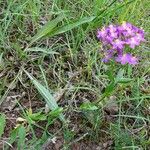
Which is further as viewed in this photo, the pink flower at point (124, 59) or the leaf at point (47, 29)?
the leaf at point (47, 29)

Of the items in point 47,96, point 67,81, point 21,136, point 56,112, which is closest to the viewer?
point 21,136

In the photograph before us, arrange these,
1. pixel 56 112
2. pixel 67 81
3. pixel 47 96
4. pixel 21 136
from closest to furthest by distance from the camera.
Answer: pixel 21 136 → pixel 56 112 → pixel 47 96 → pixel 67 81

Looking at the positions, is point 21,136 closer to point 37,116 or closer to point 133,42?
point 37,116

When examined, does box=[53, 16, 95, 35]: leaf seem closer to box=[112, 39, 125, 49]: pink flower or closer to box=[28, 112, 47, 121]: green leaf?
box=[112, 39, 125, 49]: pink flower

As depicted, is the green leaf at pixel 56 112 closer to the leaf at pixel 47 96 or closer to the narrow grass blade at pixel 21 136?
the leaf at pixel 47 96

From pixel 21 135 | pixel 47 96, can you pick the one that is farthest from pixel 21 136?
pixel 47 96

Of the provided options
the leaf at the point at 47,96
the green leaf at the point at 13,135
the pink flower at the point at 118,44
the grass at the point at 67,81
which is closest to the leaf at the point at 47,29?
the grass at the point at 67,81
